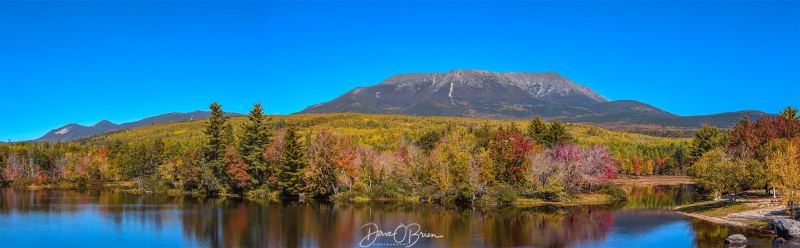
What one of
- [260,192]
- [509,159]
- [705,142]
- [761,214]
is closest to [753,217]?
[761,214]

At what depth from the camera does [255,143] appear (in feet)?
282

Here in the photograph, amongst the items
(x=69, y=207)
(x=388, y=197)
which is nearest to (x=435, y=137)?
(x=388, y=197)

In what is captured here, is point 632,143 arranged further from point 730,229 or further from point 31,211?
point 31,211

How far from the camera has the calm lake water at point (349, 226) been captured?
40.2 metres

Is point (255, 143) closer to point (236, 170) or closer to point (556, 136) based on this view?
→ point (236, 170)

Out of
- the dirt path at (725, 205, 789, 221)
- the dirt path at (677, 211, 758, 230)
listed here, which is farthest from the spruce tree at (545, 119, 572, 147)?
the dirt path at (725, 205, 789, 221)

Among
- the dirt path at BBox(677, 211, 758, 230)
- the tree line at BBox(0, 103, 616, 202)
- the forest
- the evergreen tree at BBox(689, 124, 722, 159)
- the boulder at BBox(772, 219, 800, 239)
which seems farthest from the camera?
the evergreen tree at BBox(689, 124, 722, 159)

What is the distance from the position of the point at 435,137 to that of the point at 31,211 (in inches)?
2483

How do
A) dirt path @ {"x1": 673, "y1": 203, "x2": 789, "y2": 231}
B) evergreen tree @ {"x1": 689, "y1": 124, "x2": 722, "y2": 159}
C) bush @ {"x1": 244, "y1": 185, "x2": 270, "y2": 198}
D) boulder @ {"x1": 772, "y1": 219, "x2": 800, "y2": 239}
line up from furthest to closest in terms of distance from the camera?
1. evergreen tree @ {"x1": 689, "y1": 124, "x2": 722, "y2": 159}
2. bush @ {"x1": 244, "y1": 185, "x2": 270, "y2": 198}
3. dirt path @ {"x1": 673, "y1": 203, "x2": 789, "y2": 231}
4. boulder @ {"x1": 772, "y1": 219, "x2": 800, "y2": 239}

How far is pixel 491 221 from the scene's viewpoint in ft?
169

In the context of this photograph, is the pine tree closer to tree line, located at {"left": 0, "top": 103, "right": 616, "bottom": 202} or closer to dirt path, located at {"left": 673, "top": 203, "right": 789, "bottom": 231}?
tree line, located at {"left": 0, "top": 103, "right": 616, "bottom": 202}

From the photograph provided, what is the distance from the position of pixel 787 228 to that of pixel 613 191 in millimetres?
35054

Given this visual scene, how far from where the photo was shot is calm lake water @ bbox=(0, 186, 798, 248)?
4022 cm

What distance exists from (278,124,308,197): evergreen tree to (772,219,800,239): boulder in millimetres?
53851
